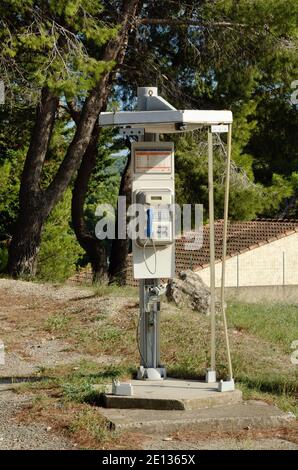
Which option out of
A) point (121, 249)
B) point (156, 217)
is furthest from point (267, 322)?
point (121, 249)

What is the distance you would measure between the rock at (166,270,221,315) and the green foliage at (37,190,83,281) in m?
13.6

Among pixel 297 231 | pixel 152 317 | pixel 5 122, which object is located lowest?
pixel 152 317

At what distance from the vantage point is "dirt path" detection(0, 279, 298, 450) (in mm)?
7598

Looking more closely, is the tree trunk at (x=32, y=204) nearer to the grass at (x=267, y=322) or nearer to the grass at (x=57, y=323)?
the grass at (x=267, y=322)

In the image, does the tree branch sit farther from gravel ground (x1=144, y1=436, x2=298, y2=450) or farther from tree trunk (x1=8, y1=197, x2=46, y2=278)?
gravel ground (x1=144, y1=436, x2=298, y2=450)

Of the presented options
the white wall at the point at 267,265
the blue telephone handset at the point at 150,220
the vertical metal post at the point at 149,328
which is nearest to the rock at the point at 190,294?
the vertical metal post at the point at 149,328

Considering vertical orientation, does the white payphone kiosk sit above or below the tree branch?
below

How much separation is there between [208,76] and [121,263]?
5.85 m

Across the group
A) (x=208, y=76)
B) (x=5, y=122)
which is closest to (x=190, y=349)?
(x=208, y=76)

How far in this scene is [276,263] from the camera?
40.2 metres

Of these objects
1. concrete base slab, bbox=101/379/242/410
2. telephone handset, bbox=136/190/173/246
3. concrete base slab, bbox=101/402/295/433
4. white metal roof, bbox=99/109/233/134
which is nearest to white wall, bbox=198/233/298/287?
telephone handset, bbox=136/190/173/246

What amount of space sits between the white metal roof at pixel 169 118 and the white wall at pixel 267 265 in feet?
97.7

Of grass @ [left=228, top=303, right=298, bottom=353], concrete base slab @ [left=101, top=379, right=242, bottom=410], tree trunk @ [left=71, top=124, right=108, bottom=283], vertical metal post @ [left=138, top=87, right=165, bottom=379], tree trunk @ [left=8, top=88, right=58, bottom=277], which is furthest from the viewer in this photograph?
tree trunk @ [left=71, top=124, right=108, bottom=283]

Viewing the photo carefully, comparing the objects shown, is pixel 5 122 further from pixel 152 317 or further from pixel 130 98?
pixel 152 317
